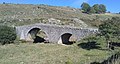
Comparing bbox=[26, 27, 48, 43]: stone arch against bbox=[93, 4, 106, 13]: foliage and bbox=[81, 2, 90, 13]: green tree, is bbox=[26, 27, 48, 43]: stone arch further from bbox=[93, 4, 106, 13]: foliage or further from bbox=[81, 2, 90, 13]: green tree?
bbox=[93, 4, 106, 13]: foliage

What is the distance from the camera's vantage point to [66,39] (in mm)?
50688

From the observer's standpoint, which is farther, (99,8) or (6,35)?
(99,8)

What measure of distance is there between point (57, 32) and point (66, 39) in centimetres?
368

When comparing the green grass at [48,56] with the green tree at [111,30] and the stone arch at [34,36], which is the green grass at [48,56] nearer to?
the green tree at [111,30]

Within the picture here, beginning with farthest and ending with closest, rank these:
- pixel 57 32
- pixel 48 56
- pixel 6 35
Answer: pixel 57 32
pixel 6 35
pixel 48 56

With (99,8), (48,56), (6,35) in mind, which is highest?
(99,8)

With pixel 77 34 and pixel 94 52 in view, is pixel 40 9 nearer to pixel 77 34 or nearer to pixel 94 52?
pixel 77 34

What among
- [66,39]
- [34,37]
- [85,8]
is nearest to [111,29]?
[66,39]

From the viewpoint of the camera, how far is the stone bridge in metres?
45.6

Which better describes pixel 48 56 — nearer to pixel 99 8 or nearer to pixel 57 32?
pixel 57 32

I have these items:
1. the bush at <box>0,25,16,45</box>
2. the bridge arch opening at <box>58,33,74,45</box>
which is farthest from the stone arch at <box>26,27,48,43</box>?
the bush at <box>0,25,16,45</box>

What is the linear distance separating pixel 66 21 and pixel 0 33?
2612cm

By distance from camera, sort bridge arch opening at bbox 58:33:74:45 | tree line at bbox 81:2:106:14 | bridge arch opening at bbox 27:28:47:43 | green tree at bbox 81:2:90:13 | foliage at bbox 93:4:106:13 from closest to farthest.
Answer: bridge arch opening at bbox 58:33:74:45, bridge arch opening at bbox 27:28:47:43, tree line at bbox 81:2:106:14, green tree at bbox 81:2:90:13, foliage at bbox 93:4:106:13

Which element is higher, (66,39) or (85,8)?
(85,8)
